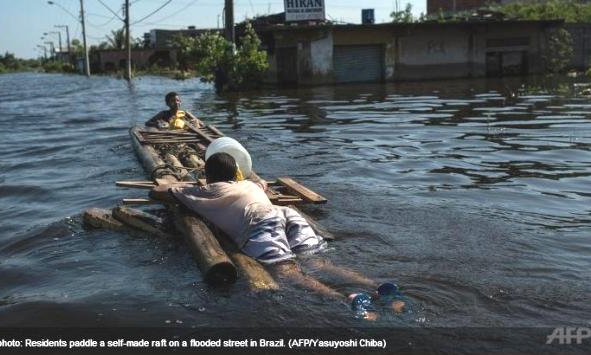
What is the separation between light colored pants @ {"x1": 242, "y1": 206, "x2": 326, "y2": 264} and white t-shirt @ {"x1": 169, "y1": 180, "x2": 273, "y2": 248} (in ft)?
0.23

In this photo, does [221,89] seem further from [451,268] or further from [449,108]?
[451,268]

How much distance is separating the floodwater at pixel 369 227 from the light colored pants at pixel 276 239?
32cm

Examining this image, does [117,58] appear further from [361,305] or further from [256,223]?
[361,305]

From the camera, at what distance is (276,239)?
17.6 feet

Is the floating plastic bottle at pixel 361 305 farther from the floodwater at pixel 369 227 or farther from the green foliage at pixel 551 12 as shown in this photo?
the green foliage at pixel 551 12

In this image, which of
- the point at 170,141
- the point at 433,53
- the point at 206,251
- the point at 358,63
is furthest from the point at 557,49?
the point at 206,251

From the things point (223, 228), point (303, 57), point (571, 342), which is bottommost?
point (571, 342)

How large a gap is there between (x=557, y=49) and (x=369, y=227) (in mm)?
30430

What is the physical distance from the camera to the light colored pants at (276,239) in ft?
17.4

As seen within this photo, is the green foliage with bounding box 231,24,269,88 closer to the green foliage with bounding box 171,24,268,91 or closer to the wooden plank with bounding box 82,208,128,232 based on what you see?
the green foliage with bounding box 171,24,268,91

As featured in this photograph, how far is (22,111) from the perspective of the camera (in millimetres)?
23234

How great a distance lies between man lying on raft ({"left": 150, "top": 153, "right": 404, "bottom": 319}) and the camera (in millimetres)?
5238

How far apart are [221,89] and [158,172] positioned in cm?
2097

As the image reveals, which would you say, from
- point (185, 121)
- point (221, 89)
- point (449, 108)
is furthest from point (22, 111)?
point (449, 108)
